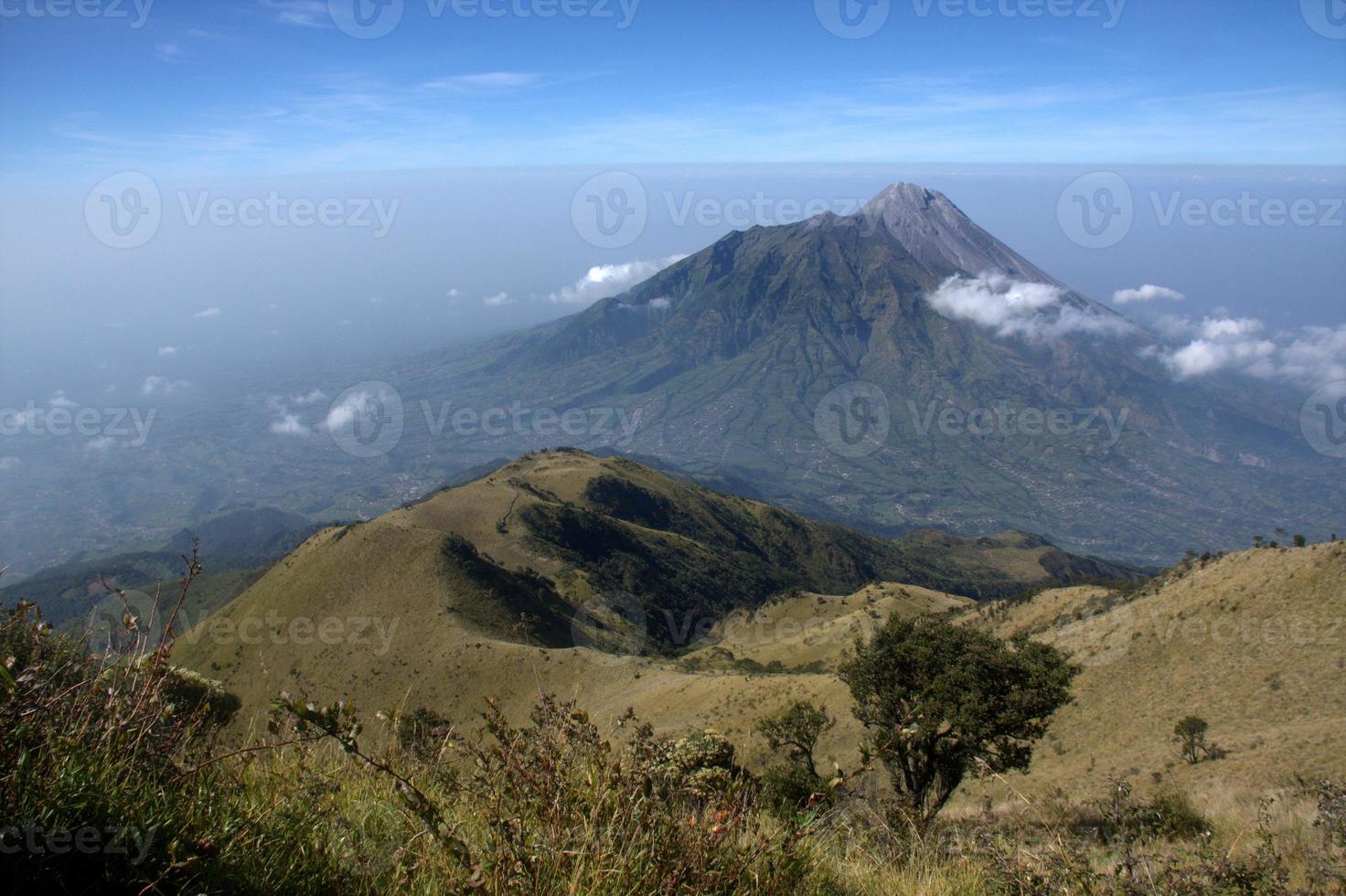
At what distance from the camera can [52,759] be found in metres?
2.41

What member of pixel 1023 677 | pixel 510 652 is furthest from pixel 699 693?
pixel 1023 677

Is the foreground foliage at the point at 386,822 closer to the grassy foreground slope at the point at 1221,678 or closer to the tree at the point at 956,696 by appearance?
the tree at the point at 956,696

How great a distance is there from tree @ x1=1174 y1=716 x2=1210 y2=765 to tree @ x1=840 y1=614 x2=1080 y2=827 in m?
5.68

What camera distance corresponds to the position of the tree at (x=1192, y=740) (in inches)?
731

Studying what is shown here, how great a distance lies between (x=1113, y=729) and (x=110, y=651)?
28.2m

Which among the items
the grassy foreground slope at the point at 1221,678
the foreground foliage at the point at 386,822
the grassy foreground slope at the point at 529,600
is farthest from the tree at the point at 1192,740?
the foreground foliage at the point at 386,822

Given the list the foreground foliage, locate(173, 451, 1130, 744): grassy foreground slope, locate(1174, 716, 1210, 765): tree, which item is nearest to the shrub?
locate(1174, 716, 1210, 765): tree

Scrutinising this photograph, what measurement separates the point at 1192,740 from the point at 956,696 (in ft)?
29.2

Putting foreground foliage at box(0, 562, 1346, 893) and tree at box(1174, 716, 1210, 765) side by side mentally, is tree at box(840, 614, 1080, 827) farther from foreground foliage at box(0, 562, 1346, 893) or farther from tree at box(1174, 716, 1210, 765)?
foreground foliage at box(0, 562, 1346, 893)

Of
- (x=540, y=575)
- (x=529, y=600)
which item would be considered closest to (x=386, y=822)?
(x=529, y=600)

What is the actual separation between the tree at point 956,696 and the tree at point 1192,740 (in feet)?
18.6

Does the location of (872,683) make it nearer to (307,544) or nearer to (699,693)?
(699,693)

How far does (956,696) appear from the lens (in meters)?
15.4

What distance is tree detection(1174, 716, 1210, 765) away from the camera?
18559 mm
